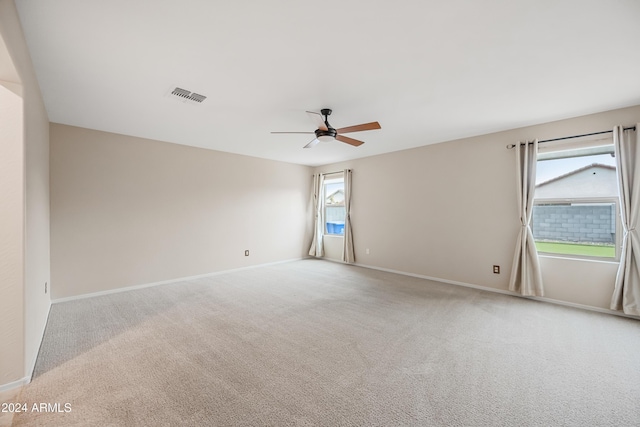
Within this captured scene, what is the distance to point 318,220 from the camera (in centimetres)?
669

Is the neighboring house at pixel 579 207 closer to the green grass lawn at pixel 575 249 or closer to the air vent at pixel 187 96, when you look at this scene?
the green grass lawn at pixel 575 249

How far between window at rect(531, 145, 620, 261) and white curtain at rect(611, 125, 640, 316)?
174 mm

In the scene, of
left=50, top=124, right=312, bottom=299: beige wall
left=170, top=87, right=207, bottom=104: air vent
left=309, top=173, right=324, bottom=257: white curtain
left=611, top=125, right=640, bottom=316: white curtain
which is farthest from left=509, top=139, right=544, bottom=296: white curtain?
left=50, top=124, right=312, bottom=299: beige wall

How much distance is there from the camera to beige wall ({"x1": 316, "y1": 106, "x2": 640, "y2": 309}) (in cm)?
337

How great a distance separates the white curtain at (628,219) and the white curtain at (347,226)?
13.3 feet

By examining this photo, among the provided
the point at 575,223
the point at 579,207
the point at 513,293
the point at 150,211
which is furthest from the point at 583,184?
the point at 150,211

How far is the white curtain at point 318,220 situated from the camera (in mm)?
6691

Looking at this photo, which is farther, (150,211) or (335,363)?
(150,211)

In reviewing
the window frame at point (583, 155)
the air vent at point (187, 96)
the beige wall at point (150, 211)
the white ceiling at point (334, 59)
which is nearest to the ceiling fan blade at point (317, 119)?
the white ceiling at point (334, 59)

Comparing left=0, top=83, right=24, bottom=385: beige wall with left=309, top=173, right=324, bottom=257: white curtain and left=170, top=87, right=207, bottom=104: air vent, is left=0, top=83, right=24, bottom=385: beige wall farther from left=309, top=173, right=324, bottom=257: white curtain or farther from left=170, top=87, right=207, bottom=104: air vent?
left=309, top=173, right=324, bottom=257: white curtain

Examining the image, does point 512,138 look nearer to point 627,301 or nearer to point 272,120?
point 627,301

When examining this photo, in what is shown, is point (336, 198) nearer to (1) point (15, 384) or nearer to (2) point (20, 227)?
(2) point (20, 227)

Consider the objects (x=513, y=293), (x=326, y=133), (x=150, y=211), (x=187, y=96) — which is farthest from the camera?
(x=150, y=211)

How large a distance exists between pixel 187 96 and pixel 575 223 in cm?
517
